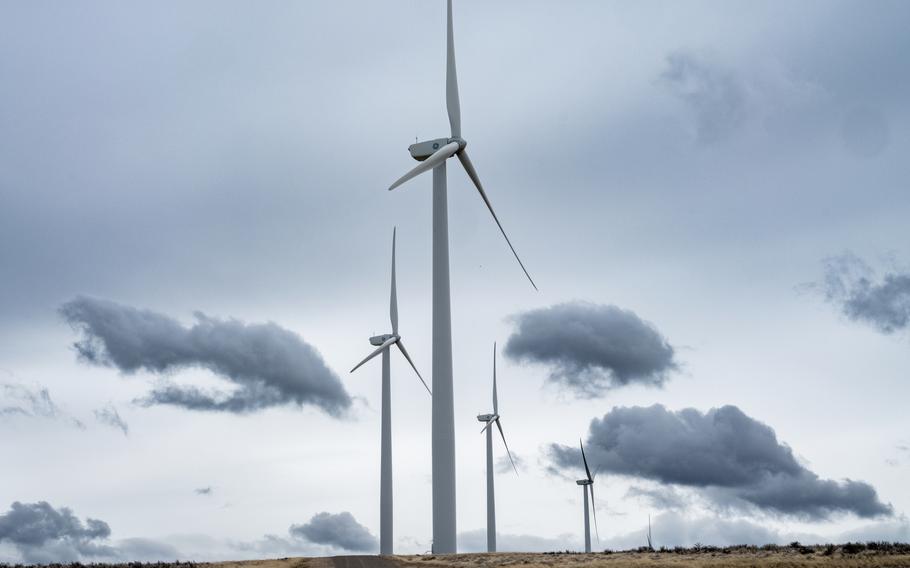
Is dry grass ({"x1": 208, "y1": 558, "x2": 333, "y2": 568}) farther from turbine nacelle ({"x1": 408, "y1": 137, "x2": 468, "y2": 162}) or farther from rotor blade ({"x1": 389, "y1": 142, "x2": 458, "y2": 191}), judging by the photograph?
turbine nacelle ({"x1": 408, "y1": 137, "x2": 468, "y2": 162})

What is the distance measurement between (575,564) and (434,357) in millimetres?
17801

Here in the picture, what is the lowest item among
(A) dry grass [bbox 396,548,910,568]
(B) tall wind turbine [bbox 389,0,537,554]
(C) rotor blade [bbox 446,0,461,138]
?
(A) dry grass [bbox 396,548,910,568]

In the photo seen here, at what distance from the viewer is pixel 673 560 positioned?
55.5m

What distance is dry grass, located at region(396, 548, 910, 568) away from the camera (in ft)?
172

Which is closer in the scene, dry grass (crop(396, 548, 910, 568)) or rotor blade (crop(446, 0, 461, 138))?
dry grass (crop(396, 548, 910, 568))

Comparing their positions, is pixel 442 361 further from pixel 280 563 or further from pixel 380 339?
pixel 380 339

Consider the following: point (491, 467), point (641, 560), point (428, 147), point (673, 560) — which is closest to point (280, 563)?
point (641, 560)

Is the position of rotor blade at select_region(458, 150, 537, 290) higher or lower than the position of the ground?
higher

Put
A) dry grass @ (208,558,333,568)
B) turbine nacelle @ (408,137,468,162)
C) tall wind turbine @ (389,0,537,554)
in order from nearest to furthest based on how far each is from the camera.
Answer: dry grass @ (208,558,333,568), tall wind turbine @ (389,0,537,554), turbine nacelle @ (408,137,468,162)

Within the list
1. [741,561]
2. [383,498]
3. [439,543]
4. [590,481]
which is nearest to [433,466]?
[439,543]

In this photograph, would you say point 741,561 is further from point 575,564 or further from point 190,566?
point 190,566

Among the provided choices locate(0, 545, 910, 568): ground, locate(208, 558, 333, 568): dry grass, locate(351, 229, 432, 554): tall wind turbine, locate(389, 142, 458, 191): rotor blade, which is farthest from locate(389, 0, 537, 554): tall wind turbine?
locate(351, 229, 432, 554): tall wind turbine

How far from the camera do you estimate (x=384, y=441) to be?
103562mm

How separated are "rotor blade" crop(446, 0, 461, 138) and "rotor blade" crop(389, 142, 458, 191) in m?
2.65
